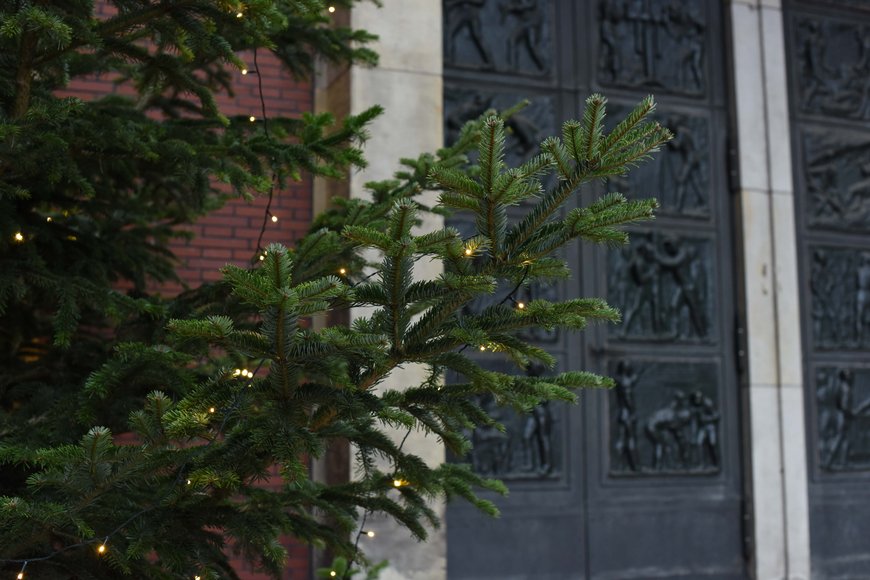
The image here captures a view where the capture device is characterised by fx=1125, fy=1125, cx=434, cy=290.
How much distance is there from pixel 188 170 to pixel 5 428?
43.4 inches

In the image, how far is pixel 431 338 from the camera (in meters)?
2.91

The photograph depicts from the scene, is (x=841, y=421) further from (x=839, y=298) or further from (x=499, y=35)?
(x=499, y=35)

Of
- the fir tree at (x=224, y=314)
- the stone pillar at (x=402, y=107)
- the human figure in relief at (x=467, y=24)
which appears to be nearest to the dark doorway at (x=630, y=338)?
the human figure in relief at (x=467, y=24)

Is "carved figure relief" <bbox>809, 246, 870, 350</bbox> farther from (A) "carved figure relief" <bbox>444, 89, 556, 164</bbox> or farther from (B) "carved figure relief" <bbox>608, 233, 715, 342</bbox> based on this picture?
(A) "carved figure relief" <bbox>444, 89, 556, 164</bbox>

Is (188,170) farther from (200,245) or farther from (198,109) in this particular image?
(200,245)

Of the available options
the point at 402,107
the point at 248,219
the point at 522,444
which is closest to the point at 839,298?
the point at 522,444

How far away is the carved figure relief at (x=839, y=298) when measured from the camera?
8.69m

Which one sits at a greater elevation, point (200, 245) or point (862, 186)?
point (862, 186)

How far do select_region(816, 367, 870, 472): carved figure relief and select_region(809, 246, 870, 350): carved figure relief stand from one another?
0.83 feet

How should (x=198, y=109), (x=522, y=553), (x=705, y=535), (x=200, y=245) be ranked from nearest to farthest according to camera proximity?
(x=198, y=109), (x=200, y=245), (x=522, y=553), (x=705, y=535)

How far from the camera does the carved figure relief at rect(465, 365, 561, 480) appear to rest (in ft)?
24.7

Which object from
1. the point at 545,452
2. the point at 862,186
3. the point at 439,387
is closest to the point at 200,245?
the point at 545,452

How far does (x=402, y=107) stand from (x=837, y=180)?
3.80 meters

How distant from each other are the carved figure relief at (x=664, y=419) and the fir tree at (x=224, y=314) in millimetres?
3756
